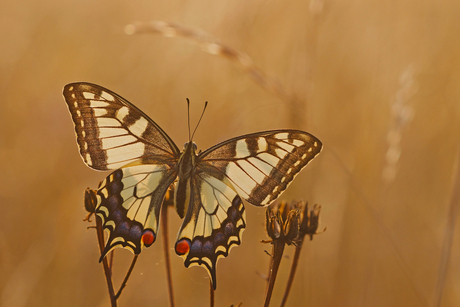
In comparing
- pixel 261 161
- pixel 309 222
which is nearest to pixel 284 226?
pixel 309 222

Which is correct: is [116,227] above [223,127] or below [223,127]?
below

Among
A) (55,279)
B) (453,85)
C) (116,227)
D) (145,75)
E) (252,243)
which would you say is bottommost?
(55,279)

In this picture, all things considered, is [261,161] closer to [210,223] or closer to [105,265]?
[210,223]

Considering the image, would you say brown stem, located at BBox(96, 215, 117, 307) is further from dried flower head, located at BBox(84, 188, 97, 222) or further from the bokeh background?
the bokeh background

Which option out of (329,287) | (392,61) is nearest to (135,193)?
(329,287)

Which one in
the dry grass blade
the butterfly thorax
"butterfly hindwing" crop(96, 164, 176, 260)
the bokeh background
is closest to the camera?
"butterfly hindwing" crop(96, 164, 176, 260)

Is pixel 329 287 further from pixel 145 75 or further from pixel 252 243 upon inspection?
pixel 145 75

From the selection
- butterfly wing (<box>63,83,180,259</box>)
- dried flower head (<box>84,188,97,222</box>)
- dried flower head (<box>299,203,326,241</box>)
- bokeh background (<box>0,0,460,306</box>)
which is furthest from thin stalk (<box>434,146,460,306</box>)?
dried flower head (<box>84,188,97,222</box>)
